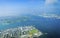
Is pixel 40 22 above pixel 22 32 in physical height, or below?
above

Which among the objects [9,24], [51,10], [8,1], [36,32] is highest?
[8,1]

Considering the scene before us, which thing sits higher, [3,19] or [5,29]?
[3,19]

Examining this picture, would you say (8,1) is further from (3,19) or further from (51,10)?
(51,10)

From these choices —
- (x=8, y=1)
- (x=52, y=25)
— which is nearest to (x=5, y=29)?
(x=8, y=1)

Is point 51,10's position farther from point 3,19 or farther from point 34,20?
point 3,19

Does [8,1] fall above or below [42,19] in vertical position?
above

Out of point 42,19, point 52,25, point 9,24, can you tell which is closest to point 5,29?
point 9,24
